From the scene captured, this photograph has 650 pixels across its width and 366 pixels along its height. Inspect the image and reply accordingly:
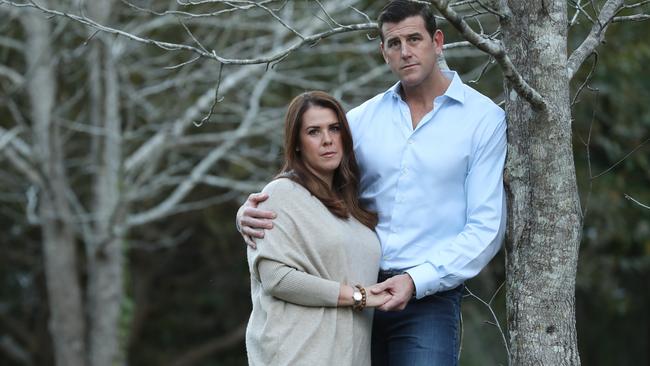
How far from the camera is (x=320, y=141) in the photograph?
377 centimetres

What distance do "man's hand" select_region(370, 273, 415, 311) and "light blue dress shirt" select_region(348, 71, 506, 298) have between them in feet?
0.09

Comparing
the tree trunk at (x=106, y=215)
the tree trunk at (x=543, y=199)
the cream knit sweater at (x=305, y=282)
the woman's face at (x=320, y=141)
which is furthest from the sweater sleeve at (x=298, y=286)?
the tree trunk at (x=106, y=215)

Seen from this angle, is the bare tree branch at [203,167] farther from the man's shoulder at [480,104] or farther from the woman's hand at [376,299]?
the woman's hand at [376,299]

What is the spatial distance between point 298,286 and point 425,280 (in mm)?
411

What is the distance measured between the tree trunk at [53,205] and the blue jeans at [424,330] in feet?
21.3

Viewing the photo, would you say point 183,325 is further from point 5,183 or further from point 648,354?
point 648,354

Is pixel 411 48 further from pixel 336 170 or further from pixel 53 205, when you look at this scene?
pixel 53 205

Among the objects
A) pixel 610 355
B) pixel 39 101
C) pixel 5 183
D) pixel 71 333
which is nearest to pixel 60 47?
pixel 39 101

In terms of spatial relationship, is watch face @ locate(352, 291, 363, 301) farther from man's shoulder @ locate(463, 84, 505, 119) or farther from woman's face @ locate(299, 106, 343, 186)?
man's shoulder @ locate(463, 84, 505, 119)

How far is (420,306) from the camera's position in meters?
3.75

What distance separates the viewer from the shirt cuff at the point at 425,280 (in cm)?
361

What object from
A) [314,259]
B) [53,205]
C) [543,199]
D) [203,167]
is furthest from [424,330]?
[53,205]

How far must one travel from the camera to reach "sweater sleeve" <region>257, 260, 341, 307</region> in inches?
141

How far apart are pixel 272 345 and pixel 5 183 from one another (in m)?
8.42
